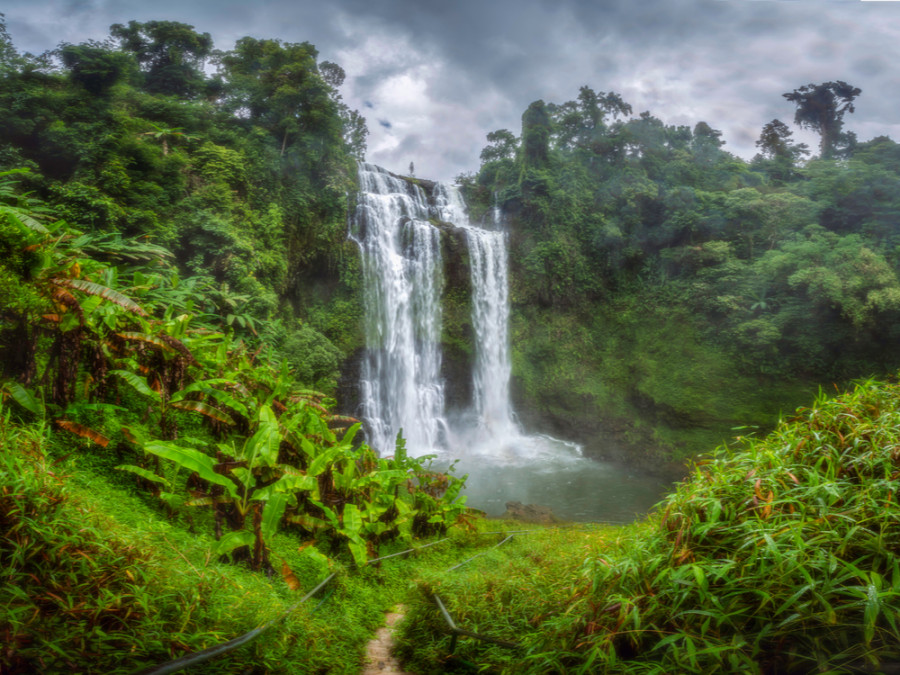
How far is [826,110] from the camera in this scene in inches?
908

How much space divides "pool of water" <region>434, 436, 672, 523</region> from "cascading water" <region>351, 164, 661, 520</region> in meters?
0.04

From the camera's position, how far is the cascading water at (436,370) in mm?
13016

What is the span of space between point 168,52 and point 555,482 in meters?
20.3

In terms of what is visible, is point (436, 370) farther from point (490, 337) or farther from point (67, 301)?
point (67, 301)

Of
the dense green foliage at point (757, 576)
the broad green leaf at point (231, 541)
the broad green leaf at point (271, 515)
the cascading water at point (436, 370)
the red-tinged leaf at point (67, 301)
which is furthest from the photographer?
the cascading water at point (436, 370)

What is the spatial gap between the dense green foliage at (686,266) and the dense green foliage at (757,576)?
564 inches

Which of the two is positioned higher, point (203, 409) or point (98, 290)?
point (98, 290)

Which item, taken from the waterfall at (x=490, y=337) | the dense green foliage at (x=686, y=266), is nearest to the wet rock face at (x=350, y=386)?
the waterfall at (x=490, y=337)

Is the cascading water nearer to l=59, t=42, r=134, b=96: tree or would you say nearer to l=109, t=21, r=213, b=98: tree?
l=109, t=21, r=213, b=98: tree

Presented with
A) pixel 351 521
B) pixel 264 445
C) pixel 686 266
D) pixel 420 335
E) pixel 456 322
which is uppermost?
pixel 686 266

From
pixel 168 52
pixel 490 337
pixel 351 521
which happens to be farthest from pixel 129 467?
pixel 168 52

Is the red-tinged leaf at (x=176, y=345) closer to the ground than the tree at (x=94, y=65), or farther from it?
closer to the ground

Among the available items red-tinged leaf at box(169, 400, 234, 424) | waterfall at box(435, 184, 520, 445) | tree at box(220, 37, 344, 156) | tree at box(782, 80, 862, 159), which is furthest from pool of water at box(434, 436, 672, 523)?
tree at box(782, 80, 862, 159)

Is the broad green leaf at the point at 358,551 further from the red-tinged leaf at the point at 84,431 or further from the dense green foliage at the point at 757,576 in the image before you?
the red-tinged leaf at the point at 84,431
